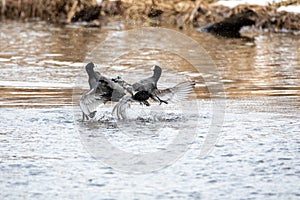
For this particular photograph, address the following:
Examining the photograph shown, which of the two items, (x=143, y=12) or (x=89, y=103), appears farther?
(x=143, y=12)

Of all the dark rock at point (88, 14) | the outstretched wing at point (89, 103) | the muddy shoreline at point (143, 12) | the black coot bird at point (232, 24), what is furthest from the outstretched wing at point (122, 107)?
the dark rock at point (88, 14)

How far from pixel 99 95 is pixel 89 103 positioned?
0.14 meters

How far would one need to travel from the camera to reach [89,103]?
822cm

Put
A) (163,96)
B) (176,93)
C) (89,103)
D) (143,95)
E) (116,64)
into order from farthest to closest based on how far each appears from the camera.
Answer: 1. (116,64)
2. (176,93)
3. (163,96)
4. (143,95)
5. (89,103)

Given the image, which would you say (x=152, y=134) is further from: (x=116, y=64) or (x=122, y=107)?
(x=116, y=64)

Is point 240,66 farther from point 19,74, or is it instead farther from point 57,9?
point 57,9

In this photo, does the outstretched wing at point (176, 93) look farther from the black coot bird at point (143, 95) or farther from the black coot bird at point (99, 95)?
the black coot bird at point (99, 95)

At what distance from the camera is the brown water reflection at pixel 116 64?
10102mm

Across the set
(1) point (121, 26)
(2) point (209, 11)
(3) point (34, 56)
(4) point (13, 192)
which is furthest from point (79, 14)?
(4) point (13, 192)

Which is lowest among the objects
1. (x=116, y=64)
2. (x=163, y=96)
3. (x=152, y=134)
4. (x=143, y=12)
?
(x=143, y=12)

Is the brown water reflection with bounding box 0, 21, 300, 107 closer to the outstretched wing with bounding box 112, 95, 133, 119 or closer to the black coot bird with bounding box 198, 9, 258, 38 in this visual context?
the black coot bird with bounding box 198, 9, 258, 38

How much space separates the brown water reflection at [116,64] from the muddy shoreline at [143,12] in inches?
34.0

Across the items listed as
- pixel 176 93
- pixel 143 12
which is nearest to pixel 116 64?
pixel 176 93

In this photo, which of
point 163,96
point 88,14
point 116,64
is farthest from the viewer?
point 88,14
